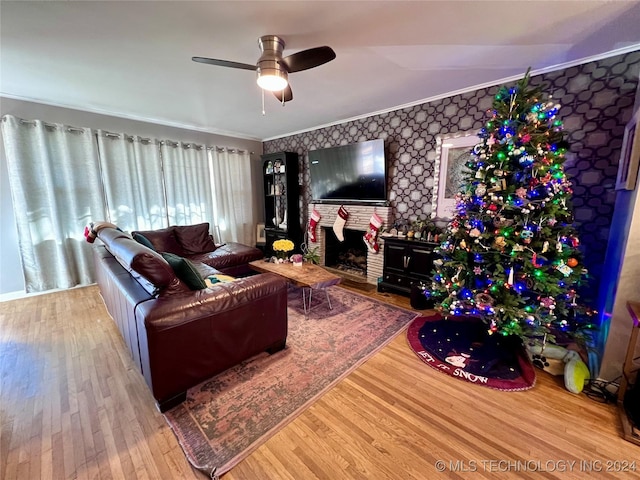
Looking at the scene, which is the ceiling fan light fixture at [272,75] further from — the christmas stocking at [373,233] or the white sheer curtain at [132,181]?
the white sheer curtain at [132,181]

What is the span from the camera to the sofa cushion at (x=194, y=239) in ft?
12.8

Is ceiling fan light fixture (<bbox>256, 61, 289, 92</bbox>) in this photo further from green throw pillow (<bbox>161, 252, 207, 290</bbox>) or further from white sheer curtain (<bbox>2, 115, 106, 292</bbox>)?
white sheer curtain (<bbox>2, 115, 106, 292</bbox>)

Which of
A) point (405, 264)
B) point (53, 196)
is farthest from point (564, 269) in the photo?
point (53, 196)

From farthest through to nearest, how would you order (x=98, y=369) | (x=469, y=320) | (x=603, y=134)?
1. (x=469, y=320)
2. (x=603, y=134)
3. (x=98, y=369)

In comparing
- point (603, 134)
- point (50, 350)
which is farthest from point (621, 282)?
point (50, 350)

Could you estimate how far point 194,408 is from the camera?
164 centimetres

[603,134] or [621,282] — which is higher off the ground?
[603,134]

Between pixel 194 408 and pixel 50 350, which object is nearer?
pixel 194 408

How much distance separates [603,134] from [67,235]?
611 centimetres

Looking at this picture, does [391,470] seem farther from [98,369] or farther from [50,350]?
[50,350]

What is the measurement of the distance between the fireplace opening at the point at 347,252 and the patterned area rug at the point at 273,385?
1.54 m

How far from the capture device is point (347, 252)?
15.3 feet

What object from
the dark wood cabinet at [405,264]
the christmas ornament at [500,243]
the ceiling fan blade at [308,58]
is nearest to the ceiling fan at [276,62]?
the ceiling fan blade at [308,58]

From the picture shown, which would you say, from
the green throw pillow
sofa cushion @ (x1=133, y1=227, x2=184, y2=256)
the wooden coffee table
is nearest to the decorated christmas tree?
the wooden coffee table
